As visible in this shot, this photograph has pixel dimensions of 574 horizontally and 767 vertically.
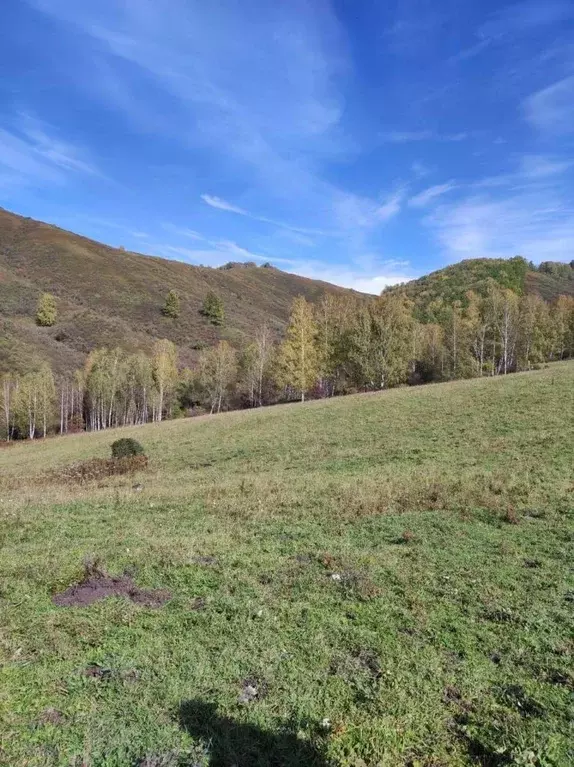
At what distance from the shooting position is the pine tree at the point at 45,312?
307 ft

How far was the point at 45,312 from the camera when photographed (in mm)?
→ 93438

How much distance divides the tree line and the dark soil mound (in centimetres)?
4069

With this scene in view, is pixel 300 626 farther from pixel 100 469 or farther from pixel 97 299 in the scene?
pixel 97 299

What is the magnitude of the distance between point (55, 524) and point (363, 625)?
334 inches

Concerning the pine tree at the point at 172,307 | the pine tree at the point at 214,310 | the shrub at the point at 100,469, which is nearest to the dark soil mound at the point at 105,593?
the shrub at the point at 100,469

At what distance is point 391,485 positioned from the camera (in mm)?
14453

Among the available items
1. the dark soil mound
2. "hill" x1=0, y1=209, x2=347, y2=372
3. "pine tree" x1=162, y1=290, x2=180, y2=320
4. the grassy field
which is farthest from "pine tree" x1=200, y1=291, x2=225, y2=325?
the dark soil mound

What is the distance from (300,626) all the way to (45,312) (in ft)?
331

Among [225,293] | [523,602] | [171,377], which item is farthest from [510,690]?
[225,293]

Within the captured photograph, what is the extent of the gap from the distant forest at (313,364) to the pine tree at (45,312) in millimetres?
22157

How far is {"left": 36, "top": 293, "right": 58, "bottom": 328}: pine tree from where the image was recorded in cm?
9344

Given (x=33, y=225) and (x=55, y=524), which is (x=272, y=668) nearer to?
(x=55, y=524)

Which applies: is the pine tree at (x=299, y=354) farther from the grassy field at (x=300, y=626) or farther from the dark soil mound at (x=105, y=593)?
the dark soil mound at (x=105, y=593)

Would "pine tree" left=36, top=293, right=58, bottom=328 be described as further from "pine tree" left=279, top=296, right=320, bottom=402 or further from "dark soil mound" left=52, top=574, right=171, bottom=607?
"dark soil mound" left=52, top=574, right=171, bottom=607
